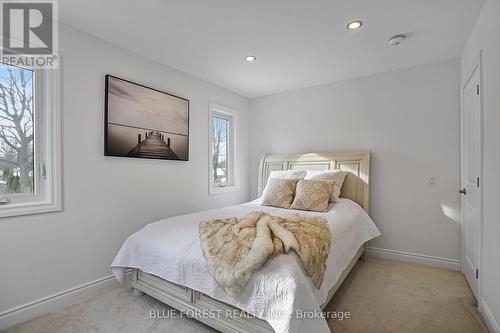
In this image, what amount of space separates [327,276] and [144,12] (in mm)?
2520

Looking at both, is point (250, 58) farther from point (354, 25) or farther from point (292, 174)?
point (292, 174)

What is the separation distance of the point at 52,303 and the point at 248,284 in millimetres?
1818

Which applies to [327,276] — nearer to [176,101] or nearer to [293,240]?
[293,240]

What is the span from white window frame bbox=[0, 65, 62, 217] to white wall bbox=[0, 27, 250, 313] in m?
0.07

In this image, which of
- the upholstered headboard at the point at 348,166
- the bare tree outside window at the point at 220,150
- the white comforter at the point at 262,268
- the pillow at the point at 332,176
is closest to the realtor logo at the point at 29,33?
the white comforter at the point at 262,268

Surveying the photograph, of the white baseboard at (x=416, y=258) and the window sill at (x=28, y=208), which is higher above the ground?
the window sill at (x=28, y=208)

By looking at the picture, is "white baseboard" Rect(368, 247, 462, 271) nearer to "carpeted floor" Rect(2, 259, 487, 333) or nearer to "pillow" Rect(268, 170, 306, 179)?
"carpeted floor" Rect(2, 259, 487, 333)

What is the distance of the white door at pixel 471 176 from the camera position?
2.10m

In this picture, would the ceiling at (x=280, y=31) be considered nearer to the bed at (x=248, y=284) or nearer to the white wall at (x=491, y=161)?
the white wall at (x=491, y=161)

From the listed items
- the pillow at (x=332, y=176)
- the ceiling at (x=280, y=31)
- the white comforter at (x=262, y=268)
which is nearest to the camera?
the white comforter at (x=262, y=268)

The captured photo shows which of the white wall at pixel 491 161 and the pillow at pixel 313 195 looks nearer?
the white wall at pixel 491 161

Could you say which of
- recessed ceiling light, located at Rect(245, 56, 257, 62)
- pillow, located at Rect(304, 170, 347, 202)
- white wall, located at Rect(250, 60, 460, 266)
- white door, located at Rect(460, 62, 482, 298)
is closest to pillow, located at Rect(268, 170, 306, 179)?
pillow, located at Rect(304, 170, 347, 202)

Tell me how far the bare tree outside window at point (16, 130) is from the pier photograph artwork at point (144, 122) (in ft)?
1.92

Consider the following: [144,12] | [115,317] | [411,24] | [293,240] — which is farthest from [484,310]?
[144,12]
